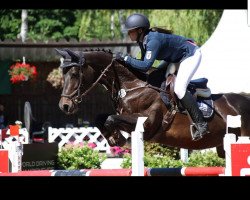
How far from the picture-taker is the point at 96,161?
11398mm

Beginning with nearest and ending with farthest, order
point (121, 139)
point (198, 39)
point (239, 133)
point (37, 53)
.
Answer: point (121, 139), point (239, 133), point (37, 53), point (198, 39)

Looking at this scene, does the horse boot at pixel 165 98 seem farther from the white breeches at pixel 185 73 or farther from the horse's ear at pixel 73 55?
the horse's ear at pixel 73 55

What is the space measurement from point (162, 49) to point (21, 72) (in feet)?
49.7

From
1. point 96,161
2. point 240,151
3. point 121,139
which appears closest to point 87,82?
point 121,139

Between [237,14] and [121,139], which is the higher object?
[237,14]

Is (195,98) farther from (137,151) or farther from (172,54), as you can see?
(137,151)

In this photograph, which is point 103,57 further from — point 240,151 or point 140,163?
point 240,151

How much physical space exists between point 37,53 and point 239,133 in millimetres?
15773

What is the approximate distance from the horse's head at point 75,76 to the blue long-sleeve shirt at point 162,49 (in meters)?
0.38

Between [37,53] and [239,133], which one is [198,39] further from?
[239,133]
